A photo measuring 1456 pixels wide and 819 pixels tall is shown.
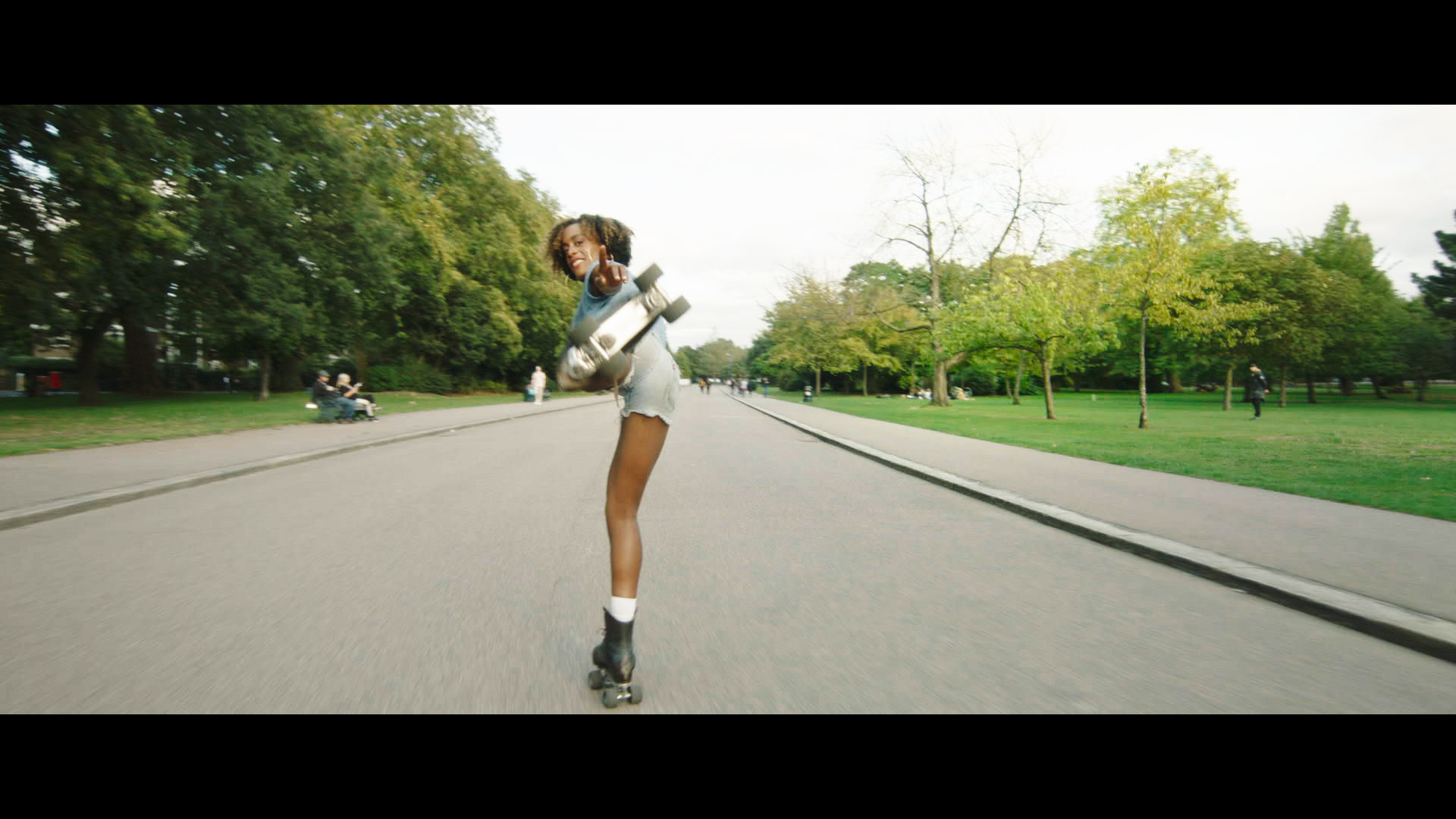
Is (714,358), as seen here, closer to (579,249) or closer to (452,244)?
(452,244)

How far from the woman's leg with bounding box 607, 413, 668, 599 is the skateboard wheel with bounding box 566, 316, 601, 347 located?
0.36 metres

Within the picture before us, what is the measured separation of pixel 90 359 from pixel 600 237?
31160 millimetres

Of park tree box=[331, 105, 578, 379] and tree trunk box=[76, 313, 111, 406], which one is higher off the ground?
park tree box=[331, 105, 578, 379]

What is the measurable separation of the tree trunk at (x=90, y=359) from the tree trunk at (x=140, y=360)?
10.4ft

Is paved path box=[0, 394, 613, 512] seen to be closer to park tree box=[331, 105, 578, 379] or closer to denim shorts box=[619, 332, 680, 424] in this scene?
denim shorts box=[619, 332, 680, 424]

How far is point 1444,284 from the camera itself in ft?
136

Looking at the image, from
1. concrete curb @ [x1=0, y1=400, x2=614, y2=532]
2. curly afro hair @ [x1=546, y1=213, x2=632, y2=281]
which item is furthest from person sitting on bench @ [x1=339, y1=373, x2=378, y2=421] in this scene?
curly afro hair @ [x1=546, y1=213, x2=632, y2=281]

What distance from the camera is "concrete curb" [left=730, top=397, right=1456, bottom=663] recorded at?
3.58 m

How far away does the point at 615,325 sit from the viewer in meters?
2.89

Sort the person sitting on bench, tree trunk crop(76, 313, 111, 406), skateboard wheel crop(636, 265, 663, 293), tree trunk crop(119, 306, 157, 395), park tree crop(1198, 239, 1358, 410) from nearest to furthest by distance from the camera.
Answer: skateboard wheel crop(636, 265, 663, 293) → the person sitting on bench → tree trunk crop(76, 313, 111, 406) → tree trunk crop(119, 306, 157, 395) → park tree crop(1198, 239, 1358, 410)

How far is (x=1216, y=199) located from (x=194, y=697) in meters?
23.6
